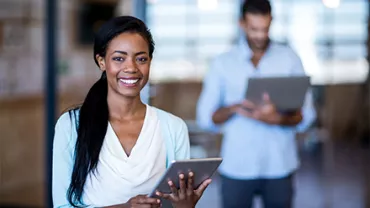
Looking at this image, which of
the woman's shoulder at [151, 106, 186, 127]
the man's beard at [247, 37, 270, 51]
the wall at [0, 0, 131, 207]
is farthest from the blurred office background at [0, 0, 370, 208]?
the woman's shoulder at [151, 106, 186, 127]

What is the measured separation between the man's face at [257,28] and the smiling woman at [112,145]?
47.4 inches

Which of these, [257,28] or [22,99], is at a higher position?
[257,28]

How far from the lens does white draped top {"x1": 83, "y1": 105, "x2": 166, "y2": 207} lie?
89.7 inches

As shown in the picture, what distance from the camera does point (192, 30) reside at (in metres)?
10.1

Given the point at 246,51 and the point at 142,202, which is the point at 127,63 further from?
the point at 246,51

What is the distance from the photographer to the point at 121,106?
7.80 feet

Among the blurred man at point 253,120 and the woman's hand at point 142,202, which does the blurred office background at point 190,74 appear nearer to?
the blurred man at point 253,120

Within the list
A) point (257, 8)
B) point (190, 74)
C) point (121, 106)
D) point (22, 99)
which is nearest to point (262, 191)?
point (257, 8)

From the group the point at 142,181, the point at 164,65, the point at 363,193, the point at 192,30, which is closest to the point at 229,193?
the point at 142,181

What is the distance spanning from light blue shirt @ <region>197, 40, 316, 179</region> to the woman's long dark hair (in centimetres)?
129

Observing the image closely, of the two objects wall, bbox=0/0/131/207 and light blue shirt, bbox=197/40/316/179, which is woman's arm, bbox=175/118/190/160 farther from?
wall, bbox=0/0/131/207

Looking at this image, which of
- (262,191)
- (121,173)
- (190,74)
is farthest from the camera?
(190,74)

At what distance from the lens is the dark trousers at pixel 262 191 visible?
353 centimetres

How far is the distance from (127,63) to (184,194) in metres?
0.43
